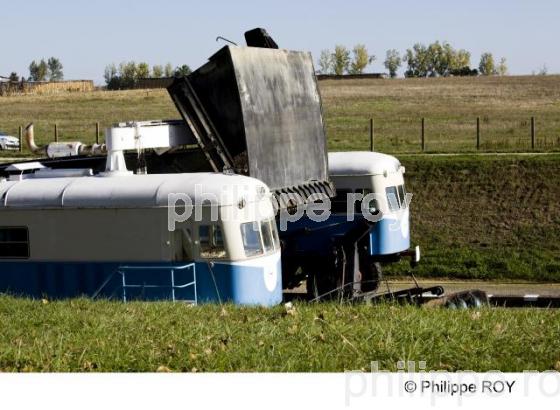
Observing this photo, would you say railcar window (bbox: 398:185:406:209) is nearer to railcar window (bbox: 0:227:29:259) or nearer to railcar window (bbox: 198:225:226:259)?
railcar window (bbox: 198:225:226:259)

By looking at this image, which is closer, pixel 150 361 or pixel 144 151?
pixel 150 361

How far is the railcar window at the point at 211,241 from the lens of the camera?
1505 cm

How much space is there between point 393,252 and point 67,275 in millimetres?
7740

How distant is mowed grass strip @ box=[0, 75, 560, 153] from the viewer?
42.6 meters

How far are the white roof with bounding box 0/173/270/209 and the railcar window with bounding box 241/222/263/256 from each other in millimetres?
379

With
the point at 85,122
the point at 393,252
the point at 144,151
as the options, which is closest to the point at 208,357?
the point at 144,151

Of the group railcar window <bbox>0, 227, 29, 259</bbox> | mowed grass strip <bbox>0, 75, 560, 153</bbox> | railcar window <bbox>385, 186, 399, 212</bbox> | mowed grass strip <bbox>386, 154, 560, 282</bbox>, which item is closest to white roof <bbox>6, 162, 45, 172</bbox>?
railcar window <bbox>0, 227, 29, 259</bbox>

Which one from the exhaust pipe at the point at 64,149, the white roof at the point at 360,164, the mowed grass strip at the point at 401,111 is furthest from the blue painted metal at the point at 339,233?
the mowed grass strip at the point at 401,111

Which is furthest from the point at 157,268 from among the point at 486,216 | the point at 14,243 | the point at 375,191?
the point at 486,216

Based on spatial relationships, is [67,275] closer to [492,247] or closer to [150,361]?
[150,361]

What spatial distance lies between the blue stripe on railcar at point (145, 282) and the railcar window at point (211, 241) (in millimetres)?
159

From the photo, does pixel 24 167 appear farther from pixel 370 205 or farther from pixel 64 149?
pixel 370 205

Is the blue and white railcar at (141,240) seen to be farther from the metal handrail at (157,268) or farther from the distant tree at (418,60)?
the distant tree at (418,60)

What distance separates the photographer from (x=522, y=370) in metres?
7.40
